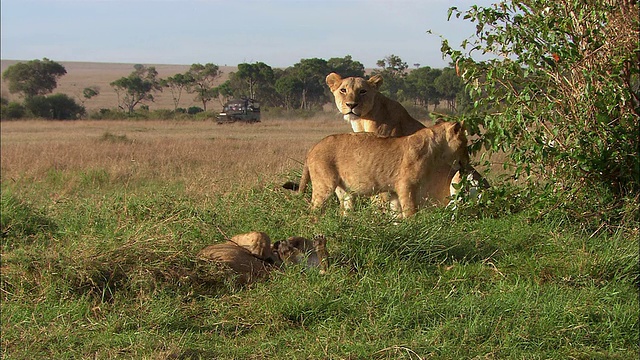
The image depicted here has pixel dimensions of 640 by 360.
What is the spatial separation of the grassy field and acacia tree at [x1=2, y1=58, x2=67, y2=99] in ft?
141

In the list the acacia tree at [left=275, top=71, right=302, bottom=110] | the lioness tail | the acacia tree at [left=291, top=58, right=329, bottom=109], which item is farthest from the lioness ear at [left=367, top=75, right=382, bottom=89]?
the acacia tree at [left=275, top=71, right=302, bottom=110]

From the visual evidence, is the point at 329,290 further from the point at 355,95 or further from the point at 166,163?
the point at 166,163

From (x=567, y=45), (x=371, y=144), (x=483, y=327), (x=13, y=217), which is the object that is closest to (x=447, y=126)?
(x=371, y=144)

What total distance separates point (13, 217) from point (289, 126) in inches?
914

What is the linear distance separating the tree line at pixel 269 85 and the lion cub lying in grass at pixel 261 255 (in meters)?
16.6

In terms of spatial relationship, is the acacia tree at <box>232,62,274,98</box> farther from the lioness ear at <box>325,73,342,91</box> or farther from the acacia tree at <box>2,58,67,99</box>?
the lioness ear at <box>325,73,342,91</box>

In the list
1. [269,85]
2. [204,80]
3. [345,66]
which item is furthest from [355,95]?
[204,80]

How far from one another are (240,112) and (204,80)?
7.90 m

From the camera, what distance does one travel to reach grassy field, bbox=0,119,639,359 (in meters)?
3.94

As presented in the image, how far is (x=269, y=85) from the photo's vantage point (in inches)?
Result: 1309

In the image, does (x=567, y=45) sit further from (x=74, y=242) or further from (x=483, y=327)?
(x=74, y=242)

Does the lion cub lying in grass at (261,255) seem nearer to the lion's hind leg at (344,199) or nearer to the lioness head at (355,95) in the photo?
the lion's hind leg at (344,199)

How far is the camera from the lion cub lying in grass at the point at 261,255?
4.73 metres

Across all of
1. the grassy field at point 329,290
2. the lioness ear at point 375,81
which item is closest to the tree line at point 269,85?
the lioness ear at point 375,81
